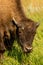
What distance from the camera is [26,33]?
10695 mm

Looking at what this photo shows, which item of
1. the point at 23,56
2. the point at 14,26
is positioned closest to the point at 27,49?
the point at 23,56

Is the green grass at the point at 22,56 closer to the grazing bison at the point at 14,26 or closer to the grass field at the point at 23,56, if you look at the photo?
the grass field at the point at 23,56

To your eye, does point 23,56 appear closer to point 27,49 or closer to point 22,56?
point 22,56

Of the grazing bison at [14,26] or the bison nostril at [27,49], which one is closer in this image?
the bison nostril at [27,49]

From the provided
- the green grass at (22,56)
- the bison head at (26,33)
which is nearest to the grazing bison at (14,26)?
the bison head at (26,33)

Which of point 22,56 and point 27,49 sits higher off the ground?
point 27,49

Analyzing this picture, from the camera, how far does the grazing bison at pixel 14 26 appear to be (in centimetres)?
1073

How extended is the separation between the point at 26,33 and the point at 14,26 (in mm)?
558

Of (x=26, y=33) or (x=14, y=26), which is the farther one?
(x=14, y=26)

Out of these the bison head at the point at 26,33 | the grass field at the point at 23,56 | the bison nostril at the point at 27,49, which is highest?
the bison head at the point at 26,33

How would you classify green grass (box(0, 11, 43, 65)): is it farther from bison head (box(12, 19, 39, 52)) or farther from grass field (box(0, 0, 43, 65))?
bison head (box(12, 19, 39, 52))

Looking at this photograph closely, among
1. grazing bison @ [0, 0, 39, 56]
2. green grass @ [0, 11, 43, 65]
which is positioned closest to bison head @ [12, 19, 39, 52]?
grazing bison @ [0, 0, 39, 56]

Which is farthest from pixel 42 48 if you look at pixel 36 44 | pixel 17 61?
pixel 17 61

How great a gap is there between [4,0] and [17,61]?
6.70 ft
